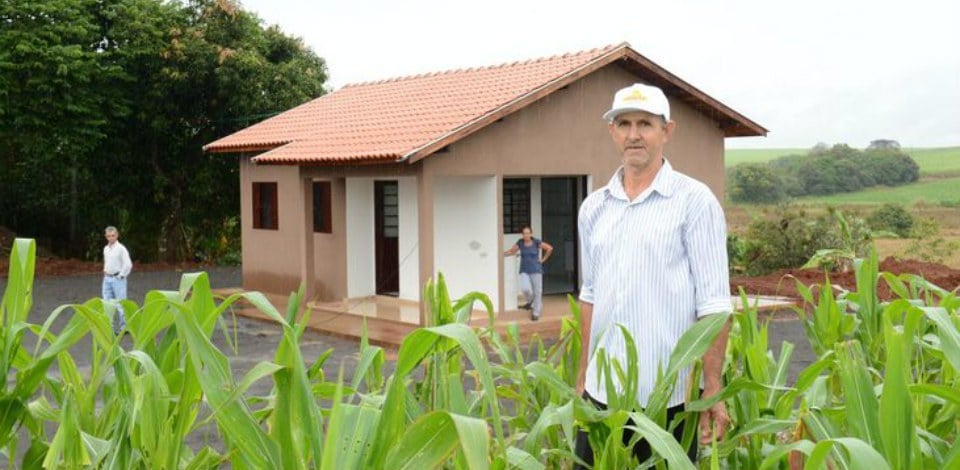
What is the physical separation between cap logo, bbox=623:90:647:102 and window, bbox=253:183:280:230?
Result: 14565mm

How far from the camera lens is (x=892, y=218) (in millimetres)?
27297

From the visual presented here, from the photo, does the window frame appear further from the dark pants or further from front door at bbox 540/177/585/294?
the dark pants

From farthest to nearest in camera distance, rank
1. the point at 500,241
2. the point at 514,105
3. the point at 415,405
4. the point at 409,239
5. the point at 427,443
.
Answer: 1. the point at 409,239
2. the point at 500,241
3. the point at 514,105
4. the point at 415,405
5. the point at 427,443

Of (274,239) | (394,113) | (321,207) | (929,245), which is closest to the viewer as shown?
(394,113)

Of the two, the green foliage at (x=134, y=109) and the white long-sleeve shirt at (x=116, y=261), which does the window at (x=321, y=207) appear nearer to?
the white long-sleeve shirt at (x=116, y=261)

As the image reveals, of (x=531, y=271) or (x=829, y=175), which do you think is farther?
(x=829, y=175)

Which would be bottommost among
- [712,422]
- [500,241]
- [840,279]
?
[840,279]

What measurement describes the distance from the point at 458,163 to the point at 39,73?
39.2 feet

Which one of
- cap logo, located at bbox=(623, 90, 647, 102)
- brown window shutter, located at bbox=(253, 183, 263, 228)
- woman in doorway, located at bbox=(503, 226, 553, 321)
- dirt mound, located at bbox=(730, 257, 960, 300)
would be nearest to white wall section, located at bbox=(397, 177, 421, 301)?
woman in doorway, located at bbox=(503, 226, 553, 321)

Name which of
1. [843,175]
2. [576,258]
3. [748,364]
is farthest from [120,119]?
[843,175]

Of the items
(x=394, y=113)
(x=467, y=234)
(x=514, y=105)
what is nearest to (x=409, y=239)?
(x=467, y=234)

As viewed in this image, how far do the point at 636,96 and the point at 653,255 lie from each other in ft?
1.47

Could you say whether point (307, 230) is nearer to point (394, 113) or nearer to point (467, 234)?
point (394, 113)

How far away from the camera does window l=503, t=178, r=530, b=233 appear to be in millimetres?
15336
